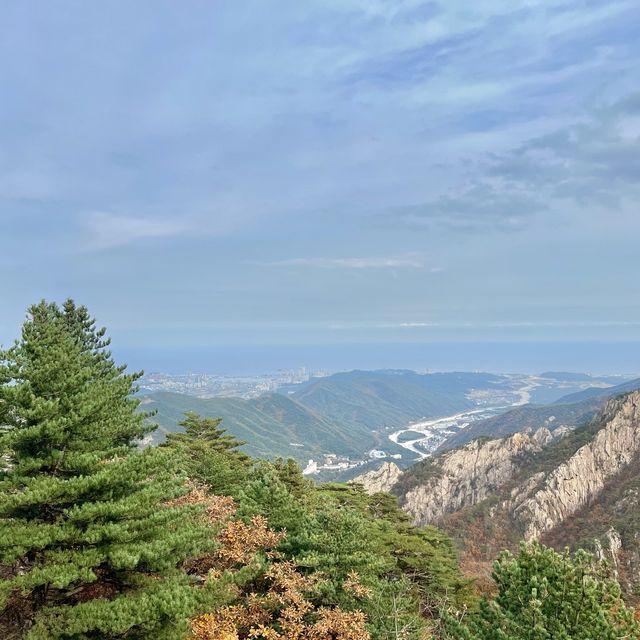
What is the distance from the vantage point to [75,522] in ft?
45.6

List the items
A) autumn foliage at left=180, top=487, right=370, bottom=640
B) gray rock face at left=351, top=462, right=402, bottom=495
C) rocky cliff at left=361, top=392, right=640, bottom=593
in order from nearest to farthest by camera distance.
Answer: autumn foliage at left=180, top=487, right=370, bottom=640 → rocky cliff at left=361, top=392, right=640, bottom=593 → gray rock face at left=351, top=462, right=402, bottom=495

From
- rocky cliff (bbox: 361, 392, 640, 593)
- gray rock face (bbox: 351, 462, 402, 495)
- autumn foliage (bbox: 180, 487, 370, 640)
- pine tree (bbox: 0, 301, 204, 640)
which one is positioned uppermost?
pine tree (bbox: 0, 301, 204, 640)

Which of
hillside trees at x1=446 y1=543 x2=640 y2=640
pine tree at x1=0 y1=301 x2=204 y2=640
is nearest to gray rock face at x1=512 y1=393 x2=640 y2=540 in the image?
hillside trees at x1=446 y1=543 x2=640 y2=640

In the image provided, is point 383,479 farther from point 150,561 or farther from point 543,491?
point 150,561

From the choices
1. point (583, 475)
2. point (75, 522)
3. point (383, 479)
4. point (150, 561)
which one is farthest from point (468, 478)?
point (75, 522)

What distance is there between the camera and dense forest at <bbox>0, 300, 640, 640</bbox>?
13.1m

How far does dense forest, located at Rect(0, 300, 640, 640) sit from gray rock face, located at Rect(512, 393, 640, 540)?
69.2 meters

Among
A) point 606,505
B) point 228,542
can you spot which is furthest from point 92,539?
point 606,505

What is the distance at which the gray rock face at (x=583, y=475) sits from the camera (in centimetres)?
7788

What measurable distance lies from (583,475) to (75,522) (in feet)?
293

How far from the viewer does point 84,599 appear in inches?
607

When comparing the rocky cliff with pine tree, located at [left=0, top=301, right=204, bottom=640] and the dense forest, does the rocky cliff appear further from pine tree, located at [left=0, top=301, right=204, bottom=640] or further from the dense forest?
pine tree, located at [left=0, top=301, right=204, bottom=640]

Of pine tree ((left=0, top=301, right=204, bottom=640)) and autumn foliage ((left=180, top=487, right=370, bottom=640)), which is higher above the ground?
pine tree ((left=0, top=301, right=204, bottom=640))

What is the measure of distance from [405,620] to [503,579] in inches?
234
